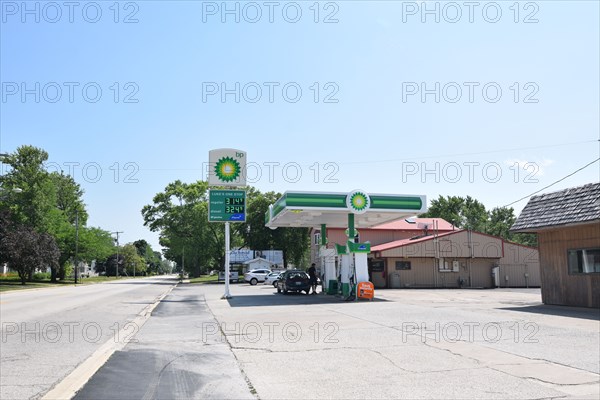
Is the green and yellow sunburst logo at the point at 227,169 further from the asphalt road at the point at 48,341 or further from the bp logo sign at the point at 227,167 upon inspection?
the asphalt road at the point at 48,341

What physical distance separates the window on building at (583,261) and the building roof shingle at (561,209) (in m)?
1.33

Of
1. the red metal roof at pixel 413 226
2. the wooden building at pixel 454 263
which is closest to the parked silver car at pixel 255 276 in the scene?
the red metal roof at pixel 413 226

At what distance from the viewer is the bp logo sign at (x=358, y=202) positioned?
25.7 m

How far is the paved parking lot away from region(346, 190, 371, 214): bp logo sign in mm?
9737

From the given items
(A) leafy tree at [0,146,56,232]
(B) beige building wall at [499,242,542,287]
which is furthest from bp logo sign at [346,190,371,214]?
(A) leafy tree at [0,146,56,232]

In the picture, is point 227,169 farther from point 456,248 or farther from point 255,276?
point 255,276

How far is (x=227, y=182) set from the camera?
29.2 meters

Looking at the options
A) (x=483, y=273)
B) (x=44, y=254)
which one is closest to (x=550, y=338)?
(x=483, y=273)

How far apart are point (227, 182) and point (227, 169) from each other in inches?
30.9

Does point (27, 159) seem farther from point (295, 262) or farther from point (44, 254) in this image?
point (295, 262)

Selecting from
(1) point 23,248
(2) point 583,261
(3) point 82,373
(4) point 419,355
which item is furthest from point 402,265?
(1) point 23,248

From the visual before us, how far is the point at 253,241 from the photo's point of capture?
7194 cm

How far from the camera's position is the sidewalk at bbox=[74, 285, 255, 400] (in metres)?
6.85

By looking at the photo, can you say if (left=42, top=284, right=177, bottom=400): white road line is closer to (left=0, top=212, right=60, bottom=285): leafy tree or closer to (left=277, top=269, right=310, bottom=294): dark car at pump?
(left=277, top=269, right=310, bottom=294): dark car at pump
